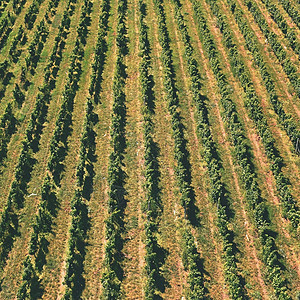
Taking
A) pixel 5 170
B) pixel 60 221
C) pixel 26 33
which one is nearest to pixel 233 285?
pixel 60 221

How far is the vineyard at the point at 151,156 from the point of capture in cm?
4025

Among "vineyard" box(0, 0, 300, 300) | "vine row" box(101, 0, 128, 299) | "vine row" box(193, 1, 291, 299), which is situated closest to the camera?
"vine row" box(101, 0, 128, 299)

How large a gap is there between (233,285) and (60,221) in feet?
65.7

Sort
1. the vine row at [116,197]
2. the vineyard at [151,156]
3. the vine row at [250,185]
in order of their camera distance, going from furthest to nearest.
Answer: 1. the vineyard at [151,156]
2. the vine row at [250,185]
3. the vine row at [116,197]

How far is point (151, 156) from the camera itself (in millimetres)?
51375

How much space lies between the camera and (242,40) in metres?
73.3

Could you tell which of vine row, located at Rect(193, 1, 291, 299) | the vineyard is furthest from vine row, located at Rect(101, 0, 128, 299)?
vine row, located at Rect(193, 1, 291, 299)

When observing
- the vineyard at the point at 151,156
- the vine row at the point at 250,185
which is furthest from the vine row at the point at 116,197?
the vine row at the point at 250,185

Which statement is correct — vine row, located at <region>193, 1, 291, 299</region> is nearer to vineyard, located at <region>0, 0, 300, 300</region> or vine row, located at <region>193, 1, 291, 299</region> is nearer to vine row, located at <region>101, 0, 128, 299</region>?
vineyard, located at <region>0, 0, 300, 300</region>

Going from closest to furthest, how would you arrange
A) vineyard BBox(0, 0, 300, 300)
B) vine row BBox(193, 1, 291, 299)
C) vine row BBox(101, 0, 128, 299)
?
vine row BBox(101, 0, 128, 299), vine row BBox(193, 1, 291, 299), vineyard BBox(0, 0, 300, 300)

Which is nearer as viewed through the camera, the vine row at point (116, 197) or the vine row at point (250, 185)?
the vine row at point (116, 197)

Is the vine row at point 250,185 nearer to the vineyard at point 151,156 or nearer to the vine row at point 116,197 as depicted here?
the vineyard at point 151,156

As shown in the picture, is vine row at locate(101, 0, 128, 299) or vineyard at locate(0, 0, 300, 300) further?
vineyard at locate(0, 0, 300, 300)

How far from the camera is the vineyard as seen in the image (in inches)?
1585
